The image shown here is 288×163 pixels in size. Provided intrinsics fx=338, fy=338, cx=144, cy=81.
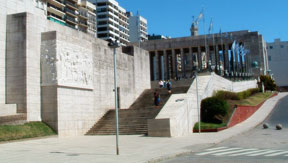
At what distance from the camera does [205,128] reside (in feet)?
72.3

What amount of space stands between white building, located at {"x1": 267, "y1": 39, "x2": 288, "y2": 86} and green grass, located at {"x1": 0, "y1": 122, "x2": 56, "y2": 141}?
261 feet

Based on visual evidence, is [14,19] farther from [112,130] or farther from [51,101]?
[112,130]

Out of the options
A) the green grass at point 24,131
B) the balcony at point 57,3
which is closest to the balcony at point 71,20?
the balcony at point 57,3

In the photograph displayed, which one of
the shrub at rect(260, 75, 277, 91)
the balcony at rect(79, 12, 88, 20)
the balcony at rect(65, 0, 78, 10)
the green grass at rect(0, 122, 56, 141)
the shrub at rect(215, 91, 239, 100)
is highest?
the balcony at rect(65, 0, 78, 10)

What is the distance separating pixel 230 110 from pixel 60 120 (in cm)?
1250

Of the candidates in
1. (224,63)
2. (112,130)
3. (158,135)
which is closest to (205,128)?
(158,135)

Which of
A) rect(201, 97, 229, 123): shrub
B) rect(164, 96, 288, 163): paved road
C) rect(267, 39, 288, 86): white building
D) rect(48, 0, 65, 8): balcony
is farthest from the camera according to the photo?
rect(267, 39, 288, 86): white building

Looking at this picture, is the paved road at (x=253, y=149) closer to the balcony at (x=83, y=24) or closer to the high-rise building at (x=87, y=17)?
the balcony at (x=83, y=24)

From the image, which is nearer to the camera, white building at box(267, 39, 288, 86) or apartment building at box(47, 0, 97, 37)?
apartment building at box(47, 0, 97, 37)

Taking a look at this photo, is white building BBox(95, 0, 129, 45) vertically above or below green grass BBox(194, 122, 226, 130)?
above

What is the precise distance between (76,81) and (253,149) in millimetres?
12791

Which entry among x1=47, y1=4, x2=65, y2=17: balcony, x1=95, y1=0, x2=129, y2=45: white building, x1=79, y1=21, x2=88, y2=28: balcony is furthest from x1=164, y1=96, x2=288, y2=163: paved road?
x1=95, y1=0, x2=129, y2=45: white building

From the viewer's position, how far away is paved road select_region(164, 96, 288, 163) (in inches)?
452

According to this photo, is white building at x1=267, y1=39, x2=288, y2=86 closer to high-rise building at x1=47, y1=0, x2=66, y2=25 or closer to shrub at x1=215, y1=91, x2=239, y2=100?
high-rise building at x1=47, y1=0, x2=66, y2=25
